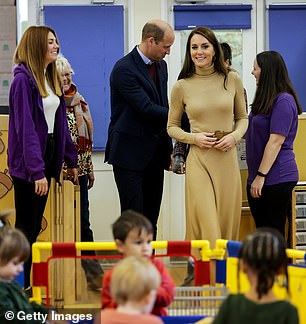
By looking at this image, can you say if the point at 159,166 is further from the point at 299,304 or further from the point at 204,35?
the point at 299,304

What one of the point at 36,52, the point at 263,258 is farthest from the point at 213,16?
the point at 263,258

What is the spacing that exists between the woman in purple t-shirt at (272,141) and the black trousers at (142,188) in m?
0.68

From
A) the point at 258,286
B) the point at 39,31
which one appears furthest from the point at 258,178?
the point at 258,286

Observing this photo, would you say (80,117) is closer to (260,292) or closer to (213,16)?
(213,16)

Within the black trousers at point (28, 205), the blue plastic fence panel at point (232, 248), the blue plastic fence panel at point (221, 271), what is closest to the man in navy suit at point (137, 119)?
the black trousers at point (28, 205)

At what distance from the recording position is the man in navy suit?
521 centimetres

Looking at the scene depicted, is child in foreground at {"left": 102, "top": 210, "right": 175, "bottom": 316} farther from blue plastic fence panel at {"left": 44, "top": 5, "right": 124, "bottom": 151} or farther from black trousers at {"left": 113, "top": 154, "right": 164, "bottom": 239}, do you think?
blue plastic fence panel at {"left": 44, "top": 5, "right": 124, "bottom": 151}

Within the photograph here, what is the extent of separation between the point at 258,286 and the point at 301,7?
A: 15.9 ft

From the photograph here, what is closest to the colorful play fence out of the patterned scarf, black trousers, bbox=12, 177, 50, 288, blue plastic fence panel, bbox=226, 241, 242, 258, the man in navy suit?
blue plastic fence panel, bbox=226, 241, 242, 258

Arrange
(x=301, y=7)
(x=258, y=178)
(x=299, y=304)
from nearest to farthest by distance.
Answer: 1. (x=299, y=304)
2. (x=258, y=178)
3. (x=301, y=7)

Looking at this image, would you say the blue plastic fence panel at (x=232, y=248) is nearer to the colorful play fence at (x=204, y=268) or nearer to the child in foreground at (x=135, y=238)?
the colorful play fence at (x=204, y=268)

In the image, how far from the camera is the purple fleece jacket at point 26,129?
178 inches

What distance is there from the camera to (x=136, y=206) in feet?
17.2

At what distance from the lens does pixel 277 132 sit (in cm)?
492
